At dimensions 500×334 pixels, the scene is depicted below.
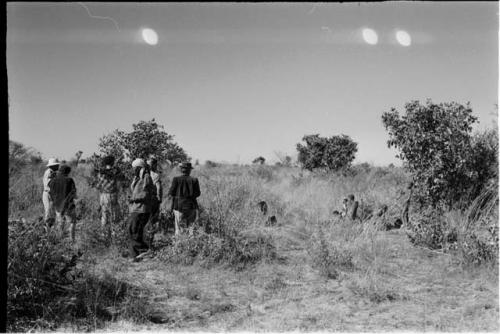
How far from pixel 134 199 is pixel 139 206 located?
138 mm

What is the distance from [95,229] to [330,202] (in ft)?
21.7

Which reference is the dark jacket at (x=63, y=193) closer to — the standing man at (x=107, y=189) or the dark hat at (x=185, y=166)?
the standing man at (x=107, y=189)

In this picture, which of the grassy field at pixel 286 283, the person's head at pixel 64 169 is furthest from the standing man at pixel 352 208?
the person's head at pixel 64 169

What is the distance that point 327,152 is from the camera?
857 inches

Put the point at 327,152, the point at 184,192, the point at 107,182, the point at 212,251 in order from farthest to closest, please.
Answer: the point at 327,152
the point at 107,182
the point at 184,192
the point at 212,251

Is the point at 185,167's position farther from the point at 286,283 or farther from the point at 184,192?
the point at 286,283

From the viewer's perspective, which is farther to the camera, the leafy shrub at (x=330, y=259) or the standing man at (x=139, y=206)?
the standing man at (x=139, y=206)

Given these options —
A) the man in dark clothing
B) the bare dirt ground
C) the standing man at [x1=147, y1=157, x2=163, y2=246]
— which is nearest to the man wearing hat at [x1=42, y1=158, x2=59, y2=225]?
the man in dark clothing

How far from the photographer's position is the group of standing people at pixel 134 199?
19.6ft

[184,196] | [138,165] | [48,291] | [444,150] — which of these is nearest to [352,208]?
[444,150]

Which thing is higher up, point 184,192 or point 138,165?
point 138,165

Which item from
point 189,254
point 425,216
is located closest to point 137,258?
point 189,254

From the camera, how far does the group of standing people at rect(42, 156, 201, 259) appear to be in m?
5.96

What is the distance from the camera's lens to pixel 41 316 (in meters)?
3.61
